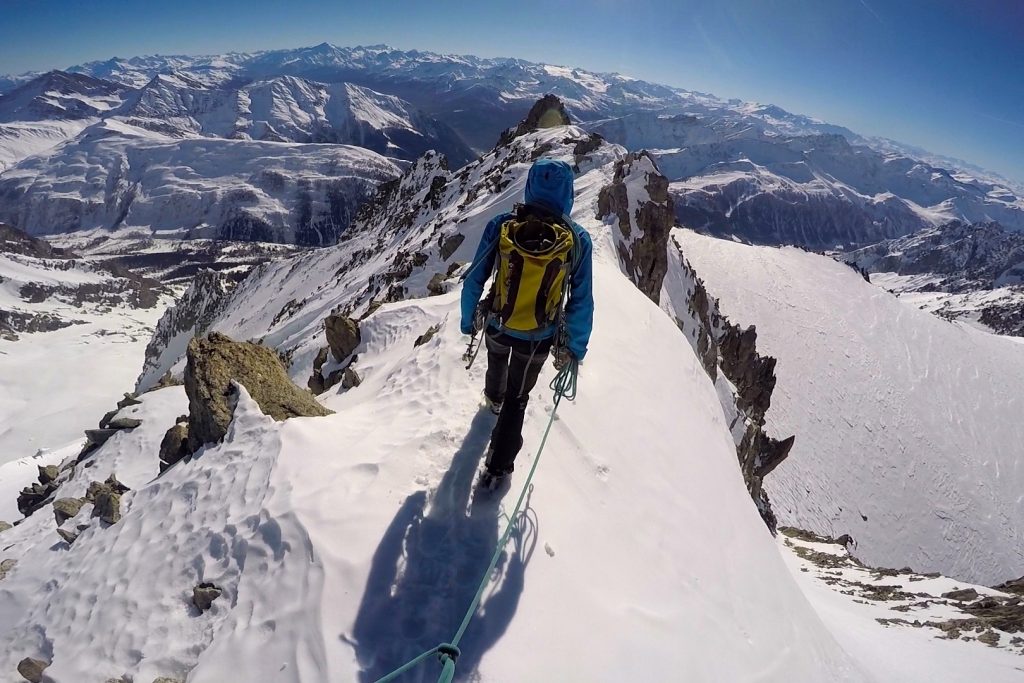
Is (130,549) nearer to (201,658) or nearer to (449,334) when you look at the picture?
(201,658)

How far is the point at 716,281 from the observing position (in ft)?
209

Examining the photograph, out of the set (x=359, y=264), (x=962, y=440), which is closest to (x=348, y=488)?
(x=359, y=264)

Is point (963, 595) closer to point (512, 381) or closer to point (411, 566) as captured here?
point (512, 381)

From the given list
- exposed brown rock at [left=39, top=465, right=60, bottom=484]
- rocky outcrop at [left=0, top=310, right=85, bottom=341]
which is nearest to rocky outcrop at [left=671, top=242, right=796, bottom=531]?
exposed brown rock at [left=39, top=465, right=60, bottom=484]

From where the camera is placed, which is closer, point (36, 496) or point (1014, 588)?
point (36, 496)

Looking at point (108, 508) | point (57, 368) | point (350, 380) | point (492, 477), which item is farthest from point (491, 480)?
point (57, 368)

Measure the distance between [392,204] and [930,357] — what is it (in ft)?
272

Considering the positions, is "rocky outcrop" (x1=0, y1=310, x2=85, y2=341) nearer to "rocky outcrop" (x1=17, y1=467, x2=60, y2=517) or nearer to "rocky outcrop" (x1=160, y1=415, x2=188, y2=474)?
"rocky outcrop" (x1=17, y1=467, x2=60, y2=517)

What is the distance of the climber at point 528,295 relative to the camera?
203 inches

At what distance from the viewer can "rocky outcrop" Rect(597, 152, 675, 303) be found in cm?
2597

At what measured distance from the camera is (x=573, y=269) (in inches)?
216

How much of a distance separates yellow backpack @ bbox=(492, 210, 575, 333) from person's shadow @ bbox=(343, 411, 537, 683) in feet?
6.85

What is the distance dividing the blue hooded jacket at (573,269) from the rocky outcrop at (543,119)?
62.1 m

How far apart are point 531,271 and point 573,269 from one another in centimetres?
55
